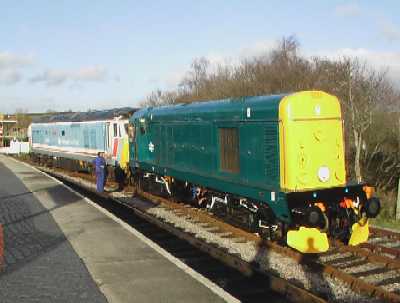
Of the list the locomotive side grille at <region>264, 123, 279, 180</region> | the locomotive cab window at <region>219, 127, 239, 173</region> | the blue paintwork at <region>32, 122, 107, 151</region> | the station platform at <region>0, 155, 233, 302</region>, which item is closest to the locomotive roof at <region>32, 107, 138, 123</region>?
the blue paintwork at <region>32, 122, 107, 151</region>

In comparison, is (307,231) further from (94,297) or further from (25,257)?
(25,257)

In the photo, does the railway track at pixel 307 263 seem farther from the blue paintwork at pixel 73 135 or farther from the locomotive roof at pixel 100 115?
the blue paintwork at pixel 73 135

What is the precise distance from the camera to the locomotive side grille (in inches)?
396

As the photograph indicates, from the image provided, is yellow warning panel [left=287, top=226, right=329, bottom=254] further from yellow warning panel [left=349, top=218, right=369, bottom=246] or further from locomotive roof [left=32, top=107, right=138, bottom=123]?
locomotive roof [left=32, top=107, right=138, bottom=123]

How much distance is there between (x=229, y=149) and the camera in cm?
1198

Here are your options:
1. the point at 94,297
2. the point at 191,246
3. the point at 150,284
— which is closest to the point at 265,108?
the point at 191,246

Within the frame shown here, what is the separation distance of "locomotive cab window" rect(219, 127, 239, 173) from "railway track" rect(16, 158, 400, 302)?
145 centimetres

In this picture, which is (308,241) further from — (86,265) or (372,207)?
(86,265)

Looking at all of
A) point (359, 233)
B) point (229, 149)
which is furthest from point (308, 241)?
point (229, 149)

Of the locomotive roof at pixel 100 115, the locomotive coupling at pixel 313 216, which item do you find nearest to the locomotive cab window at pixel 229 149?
the locomotive coupling at pixel 313 216

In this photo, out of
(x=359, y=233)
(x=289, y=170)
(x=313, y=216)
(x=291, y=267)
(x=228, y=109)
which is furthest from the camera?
(x=228, y=109)

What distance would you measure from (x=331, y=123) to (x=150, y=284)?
5.08 metres

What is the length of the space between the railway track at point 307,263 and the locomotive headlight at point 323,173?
141 centimetres

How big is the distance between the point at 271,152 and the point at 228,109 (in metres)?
2.06
